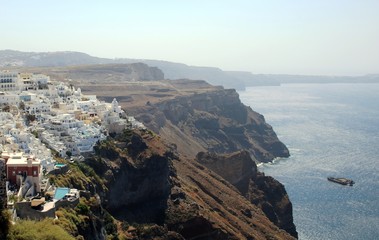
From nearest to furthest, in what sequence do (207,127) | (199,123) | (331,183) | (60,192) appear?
(60,192)
(331,183)
(207,127)
(199,123)

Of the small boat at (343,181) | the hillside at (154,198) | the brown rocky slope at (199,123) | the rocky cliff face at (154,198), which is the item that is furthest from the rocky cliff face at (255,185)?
the brown rocky slope at (199,123)

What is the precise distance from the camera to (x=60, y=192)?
44.8 meters

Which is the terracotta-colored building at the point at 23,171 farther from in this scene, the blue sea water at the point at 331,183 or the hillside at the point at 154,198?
the blue sea water at the point at 331,183

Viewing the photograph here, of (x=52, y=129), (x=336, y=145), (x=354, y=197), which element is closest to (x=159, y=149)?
(x=52, y=129)

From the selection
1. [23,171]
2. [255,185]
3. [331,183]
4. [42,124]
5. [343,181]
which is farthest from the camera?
[331,183]

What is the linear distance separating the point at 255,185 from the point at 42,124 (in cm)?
4892

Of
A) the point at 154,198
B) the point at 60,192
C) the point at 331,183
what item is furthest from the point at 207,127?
the point at 60,192

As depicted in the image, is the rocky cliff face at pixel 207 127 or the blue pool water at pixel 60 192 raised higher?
the blue pool water at pixel 60 192

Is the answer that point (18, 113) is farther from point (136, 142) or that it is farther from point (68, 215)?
point (68, 215)

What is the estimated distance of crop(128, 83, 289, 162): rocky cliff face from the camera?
153 meters

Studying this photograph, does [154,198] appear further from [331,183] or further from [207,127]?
[207,127]

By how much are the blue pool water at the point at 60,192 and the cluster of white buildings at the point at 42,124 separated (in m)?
1.67

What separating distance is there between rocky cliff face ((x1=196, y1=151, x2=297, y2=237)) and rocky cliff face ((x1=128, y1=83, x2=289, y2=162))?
115ft

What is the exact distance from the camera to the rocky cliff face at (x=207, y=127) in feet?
502
